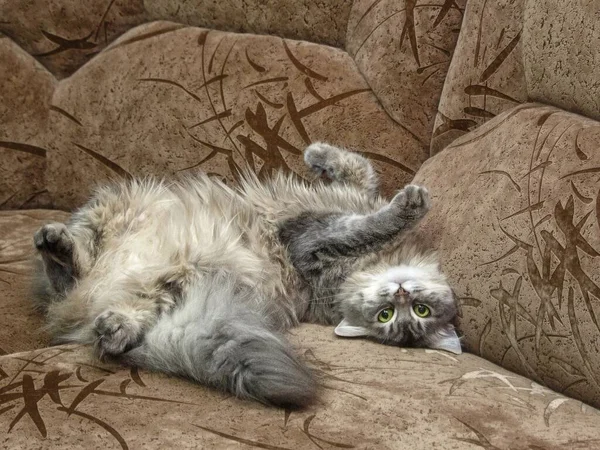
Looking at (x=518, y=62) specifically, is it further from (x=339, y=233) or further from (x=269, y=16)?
(x=269, y=16)

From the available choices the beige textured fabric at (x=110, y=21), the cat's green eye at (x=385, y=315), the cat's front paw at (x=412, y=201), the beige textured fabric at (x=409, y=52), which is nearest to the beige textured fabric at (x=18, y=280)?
the beige textured fabric at (x=110, y=21)

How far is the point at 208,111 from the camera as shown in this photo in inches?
86.7

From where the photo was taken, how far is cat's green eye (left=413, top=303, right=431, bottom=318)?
6.07 feet

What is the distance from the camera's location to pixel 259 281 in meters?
1.95

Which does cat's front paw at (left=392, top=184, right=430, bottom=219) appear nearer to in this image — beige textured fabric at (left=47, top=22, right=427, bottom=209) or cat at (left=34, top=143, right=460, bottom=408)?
Result: cat at (left=34, top=143, right=460, bottom=408)

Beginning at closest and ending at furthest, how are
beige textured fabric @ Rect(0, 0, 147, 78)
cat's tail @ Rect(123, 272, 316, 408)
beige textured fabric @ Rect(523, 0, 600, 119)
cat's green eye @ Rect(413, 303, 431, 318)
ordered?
cat's tail @ Rect(123, 272, 316, 408) < beige textured fabric @ Rect(523, 0, 600, 119) < cat's green eye @ Rect(413, 303, 431, 318) < beige textured fabric @ Rect(0, 0, 147, 78)

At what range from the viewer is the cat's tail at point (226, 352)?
1356mm

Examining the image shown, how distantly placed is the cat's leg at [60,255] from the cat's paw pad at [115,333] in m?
0.24

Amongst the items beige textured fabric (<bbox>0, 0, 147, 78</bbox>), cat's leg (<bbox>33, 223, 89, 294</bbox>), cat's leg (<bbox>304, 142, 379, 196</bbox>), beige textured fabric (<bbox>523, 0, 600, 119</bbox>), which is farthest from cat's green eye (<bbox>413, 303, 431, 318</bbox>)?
beige textured fabric (<bbox>0, 0, 147, 78</bbox>)

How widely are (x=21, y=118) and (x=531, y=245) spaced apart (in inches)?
60.9

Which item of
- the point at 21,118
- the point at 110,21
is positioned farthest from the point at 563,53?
the point at 21,118

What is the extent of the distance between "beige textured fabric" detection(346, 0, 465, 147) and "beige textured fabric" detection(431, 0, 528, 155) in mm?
58

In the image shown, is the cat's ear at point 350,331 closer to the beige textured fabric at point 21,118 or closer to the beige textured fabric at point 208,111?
the beige textured fabric at point 208,111

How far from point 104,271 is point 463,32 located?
1047mm
